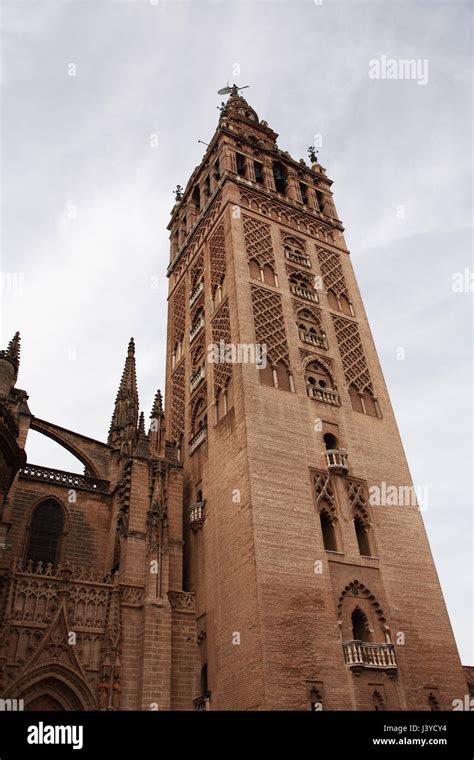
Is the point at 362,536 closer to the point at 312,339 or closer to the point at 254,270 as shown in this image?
the point at 312,339

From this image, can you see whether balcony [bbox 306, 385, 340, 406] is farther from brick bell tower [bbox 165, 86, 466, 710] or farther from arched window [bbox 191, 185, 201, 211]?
arched window [bbox 191, 185, 201, 211]

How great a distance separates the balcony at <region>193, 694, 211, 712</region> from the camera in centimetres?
1550

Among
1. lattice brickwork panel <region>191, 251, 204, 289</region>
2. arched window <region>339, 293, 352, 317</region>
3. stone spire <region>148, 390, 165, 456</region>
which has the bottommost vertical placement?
stone spire <region>148, 390, 165, 456</region>

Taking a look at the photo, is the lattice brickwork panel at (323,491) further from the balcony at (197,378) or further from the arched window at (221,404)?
the balcony at (197,378)

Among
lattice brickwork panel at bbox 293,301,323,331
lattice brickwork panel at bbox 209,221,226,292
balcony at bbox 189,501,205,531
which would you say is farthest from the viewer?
lattice brickwork panel at bbox 209,221,226,292

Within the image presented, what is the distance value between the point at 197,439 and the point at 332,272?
10.3 metres

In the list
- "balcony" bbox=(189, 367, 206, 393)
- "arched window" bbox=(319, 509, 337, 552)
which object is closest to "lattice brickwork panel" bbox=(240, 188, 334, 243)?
"balcony" bbox=(189, 367, 206, 393)

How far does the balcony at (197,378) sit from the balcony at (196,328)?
2.11 metres

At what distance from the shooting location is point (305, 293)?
957 inches

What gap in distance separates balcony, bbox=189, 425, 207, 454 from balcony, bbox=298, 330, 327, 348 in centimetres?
504

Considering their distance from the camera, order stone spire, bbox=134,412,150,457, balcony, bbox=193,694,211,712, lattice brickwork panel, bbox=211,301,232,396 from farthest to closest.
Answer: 1. lattice brickwork panel, bbox=211,301,232,396
2. stone spire, bbox=134,412,150,457
3. balcony, bbox=193,694,211,712

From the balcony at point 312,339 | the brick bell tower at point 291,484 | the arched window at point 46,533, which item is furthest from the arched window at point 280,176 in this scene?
the arched window at point 46,533
